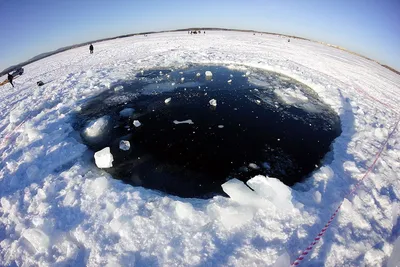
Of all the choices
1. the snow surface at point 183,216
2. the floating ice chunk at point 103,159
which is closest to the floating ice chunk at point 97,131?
the snow surface at point 183,216

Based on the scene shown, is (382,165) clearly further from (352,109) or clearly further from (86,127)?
(86,127)

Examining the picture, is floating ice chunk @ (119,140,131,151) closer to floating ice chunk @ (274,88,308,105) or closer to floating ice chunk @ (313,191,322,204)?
floating ice chunk @ (313,191,322,204)

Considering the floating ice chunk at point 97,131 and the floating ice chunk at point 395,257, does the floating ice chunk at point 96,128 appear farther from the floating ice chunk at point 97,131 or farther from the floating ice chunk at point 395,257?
the floating ice chunk at point 395,257

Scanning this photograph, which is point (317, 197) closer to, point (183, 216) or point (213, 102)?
point (183, 216)

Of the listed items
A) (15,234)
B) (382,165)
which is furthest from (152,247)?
(382,165)

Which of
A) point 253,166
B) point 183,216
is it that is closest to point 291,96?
point 253,166

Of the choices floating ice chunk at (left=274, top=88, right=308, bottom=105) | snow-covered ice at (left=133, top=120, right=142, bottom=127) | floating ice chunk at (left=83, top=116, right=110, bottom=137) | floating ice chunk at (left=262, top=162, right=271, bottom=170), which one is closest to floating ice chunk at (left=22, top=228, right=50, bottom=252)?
floating ice chunk at (left=83, top=116, right=110, bottom=137)
